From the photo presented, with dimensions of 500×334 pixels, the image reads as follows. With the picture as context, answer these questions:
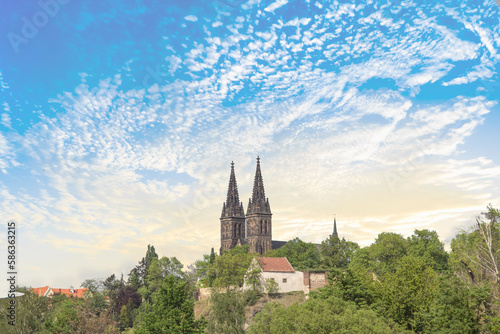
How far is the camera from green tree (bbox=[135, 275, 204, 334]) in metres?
30.1

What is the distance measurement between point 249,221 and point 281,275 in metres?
64.4

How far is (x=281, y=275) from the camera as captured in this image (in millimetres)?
64750

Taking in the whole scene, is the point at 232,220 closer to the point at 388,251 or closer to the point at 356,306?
the point at 388,251

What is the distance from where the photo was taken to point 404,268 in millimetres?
35594

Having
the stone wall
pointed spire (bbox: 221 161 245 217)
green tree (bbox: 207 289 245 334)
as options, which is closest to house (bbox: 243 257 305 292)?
the stone wall

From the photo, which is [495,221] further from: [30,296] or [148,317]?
[30,296]

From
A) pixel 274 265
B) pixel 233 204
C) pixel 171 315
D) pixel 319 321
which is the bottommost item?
pixel 319 321

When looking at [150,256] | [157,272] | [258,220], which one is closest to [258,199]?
[258,220]

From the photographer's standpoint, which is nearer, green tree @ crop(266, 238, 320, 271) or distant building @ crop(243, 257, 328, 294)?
distant building @ crop(243, 257, 328, 294)

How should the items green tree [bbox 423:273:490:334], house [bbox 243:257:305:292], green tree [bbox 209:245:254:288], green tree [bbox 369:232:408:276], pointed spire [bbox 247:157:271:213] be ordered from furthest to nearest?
pointed spire [bbox 247:157:271:213] < green tree [bbox 369:232:408:276] < green tree [bbox 209:245:254:288] < house [bbox 243:257:305:292] < green tree [bbox 423:273:490:334]

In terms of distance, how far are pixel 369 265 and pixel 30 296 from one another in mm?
51553

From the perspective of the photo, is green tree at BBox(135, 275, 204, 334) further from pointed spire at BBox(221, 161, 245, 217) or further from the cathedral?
pointed spire at BBox(221, 161, 245, 217)

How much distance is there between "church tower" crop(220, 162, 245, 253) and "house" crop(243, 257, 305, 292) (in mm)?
63075

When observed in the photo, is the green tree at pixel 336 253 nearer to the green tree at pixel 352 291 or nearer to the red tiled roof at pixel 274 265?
the red tiled roof at pixel 274 265
